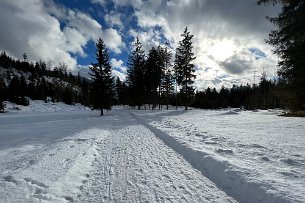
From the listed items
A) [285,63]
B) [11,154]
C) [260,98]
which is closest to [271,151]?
[11,154]

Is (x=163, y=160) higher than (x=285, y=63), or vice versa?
(x=285, y=63)

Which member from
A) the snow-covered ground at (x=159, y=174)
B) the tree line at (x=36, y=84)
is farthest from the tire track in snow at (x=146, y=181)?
the tree line at (x=36, y=84)

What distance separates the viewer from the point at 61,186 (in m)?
4.63

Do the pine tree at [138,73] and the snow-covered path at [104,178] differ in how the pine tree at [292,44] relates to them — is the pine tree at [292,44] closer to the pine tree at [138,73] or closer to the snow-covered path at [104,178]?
the snow-covered path at [104,178]

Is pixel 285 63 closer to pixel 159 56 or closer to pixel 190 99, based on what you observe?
pixel 190 99

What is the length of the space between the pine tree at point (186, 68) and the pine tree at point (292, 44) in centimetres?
2171

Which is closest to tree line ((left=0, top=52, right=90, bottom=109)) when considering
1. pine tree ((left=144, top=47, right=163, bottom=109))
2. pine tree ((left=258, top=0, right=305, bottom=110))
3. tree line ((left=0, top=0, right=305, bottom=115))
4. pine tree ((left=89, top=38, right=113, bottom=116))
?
tree line ((left=0, top=0, right=305, bottom=115))

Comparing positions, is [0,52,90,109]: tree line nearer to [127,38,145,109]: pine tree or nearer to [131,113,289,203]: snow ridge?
[127,38,145,109]: pine tree

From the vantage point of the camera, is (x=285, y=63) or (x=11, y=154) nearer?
(x=11, y=154)

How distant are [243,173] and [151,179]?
2.21 metres

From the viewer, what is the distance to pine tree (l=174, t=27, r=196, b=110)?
3719cm

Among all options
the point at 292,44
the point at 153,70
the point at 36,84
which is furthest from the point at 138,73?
the point at 36,84

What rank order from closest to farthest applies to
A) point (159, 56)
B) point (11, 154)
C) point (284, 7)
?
point (11, 154) → point (284, 7) → point (159, 56)

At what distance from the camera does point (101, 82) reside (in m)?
31.2
